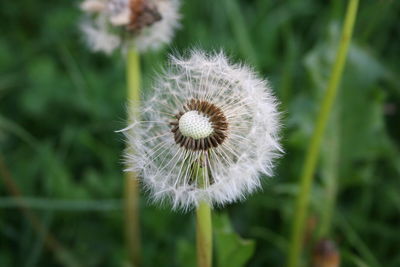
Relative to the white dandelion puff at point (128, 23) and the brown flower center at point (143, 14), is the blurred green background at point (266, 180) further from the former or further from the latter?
the brown flower center at point (143, 14)

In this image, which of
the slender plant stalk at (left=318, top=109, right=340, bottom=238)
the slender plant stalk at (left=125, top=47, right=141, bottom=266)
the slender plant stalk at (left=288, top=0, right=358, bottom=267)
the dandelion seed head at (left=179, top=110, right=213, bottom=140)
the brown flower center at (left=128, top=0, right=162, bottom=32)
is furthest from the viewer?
the slender plant stalk at (left=318, top=109, right=340, bottom=238)

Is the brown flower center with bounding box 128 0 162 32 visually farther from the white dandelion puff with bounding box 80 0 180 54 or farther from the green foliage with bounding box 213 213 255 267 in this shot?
the green foliage with bounding box 213 213 255 267

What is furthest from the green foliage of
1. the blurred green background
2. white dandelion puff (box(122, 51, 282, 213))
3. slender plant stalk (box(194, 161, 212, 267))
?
white dandelion puff (box(122, 51, 282, 213))

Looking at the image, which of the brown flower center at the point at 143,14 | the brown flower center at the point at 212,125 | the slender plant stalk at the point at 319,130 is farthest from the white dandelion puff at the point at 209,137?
the brown flower center at the point at 143,14

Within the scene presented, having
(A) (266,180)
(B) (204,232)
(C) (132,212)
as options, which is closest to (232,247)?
(B) (204,232)

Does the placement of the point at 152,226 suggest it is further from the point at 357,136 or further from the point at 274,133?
the point at 274,133

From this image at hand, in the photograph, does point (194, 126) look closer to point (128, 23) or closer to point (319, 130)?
point (319, 130)

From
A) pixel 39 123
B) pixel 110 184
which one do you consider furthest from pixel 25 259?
pixel 39 123
